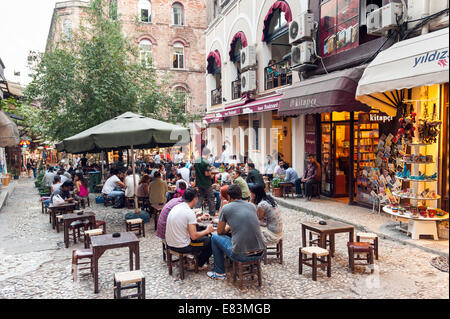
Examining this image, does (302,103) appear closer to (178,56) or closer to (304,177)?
(304,177)

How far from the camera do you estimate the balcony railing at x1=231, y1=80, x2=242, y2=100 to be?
18.7 metres

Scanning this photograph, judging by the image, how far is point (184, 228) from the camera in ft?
17.0

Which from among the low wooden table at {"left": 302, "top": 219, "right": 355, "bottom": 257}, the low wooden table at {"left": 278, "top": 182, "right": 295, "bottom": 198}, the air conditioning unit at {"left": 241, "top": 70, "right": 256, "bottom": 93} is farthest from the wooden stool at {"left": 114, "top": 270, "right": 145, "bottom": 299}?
the air conditioning unit at {"left": 241, "top": 70, "right": 256, "bottom": 93}

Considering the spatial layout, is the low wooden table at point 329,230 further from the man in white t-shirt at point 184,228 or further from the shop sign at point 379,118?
the shop sign at point 379,118

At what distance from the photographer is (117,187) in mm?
11391

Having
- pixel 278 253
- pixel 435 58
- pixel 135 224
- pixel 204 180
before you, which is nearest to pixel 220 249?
pixel 278 253

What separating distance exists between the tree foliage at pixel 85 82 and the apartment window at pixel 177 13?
54.8 feet

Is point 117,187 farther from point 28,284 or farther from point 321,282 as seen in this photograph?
point 321,282

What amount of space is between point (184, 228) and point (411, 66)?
5.00 m

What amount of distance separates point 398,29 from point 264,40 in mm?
8286

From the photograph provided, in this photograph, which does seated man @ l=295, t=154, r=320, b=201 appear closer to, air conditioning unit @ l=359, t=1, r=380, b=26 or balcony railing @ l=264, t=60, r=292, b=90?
balcony railing @ l=264, t=60, r=292, b=90

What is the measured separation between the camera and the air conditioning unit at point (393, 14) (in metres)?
7.71

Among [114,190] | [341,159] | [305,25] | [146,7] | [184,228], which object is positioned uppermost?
[146,7]

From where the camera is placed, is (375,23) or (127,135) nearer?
(127,135)
